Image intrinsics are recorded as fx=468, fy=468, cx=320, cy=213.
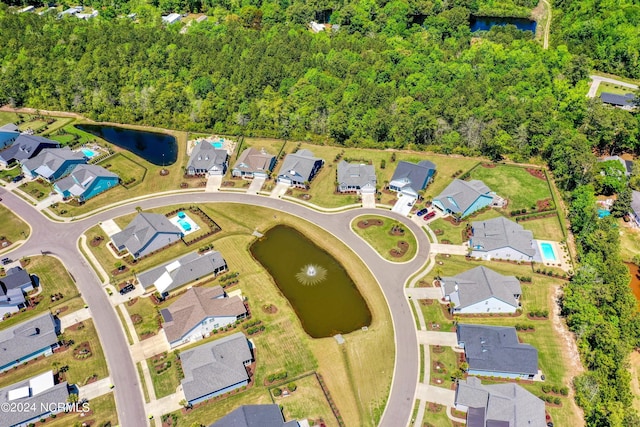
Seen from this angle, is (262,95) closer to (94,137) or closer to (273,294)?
(94,137)

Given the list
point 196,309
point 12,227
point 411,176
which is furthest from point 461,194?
point 12,227

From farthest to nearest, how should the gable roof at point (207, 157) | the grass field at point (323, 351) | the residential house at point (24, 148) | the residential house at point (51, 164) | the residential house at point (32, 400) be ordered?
the residential house at point (24, 148) < the gable roof at point (207, 157) < the residential house at point (51, 164) < the grass field at point (323, 351) < the residential house at point (32, 400)

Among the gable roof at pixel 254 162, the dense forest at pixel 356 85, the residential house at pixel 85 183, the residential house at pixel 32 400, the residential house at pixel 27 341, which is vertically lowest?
the residential house at pixel 32 400

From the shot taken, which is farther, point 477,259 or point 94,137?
point 94,137

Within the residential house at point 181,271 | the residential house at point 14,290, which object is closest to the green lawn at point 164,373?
the residential house at point 181,271

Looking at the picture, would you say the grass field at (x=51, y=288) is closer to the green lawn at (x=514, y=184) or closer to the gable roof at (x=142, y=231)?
the gable roof at (x=142, y=231)

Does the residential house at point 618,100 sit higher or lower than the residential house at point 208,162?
higher

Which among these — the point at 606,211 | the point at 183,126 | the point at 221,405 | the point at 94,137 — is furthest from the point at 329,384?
the point at 94,137

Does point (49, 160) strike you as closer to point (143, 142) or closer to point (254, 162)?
point (143, 142)

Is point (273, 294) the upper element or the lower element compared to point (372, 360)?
upper
